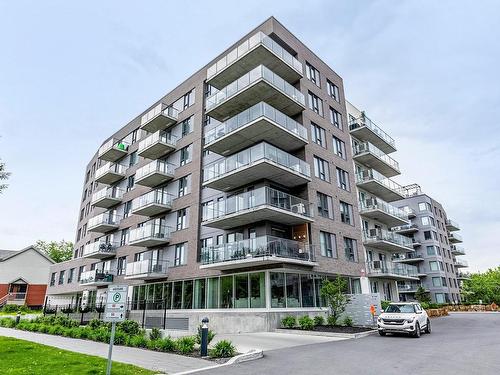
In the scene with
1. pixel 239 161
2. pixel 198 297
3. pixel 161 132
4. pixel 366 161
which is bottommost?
pixel 198 297

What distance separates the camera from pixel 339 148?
1166 inches

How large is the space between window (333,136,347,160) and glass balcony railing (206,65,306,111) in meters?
5.61

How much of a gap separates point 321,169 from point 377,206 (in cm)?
770

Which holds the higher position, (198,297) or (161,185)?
(161,185)

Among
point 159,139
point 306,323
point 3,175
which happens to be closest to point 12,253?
point 159,139

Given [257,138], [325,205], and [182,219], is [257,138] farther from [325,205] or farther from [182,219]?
[182,219]

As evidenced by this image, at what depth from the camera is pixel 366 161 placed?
3238 cm

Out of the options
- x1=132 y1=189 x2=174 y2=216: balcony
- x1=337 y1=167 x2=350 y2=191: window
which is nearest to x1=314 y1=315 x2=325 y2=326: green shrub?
x1=337 y1=167 x2=350 y2=191: window

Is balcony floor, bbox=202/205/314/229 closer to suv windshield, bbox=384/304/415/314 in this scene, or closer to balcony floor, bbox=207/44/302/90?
suv windshield, bbox=384/304/415/314

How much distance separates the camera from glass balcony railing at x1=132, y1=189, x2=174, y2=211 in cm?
2876

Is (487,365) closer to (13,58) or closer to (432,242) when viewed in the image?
(13,58)

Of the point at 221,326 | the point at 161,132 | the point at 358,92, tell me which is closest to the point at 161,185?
the point at 161,132

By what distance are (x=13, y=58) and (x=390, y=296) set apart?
110 ft

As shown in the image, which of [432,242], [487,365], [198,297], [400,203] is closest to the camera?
[487,365]
